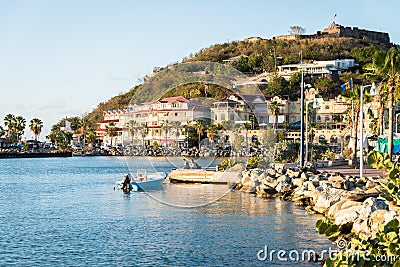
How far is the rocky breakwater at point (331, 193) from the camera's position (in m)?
19.1

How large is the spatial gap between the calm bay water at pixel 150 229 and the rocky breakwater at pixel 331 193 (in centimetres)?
96

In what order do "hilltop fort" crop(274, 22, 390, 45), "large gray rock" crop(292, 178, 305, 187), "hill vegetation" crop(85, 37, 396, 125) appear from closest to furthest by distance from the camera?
"large gray rock" crop(292, 178, 305, 187), "hill vegetation" crop(85, 37, 396, 125), "hilltop fort" crop(274, 22, 390, 45)

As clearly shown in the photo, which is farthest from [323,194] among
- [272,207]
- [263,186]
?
[263,186]

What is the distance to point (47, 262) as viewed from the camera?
1762 cm

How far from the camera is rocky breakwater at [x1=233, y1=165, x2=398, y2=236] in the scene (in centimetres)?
1912

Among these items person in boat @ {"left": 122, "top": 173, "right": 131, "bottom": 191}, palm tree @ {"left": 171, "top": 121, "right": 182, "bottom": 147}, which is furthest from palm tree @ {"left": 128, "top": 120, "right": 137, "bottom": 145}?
person in boat @ {"left": 122, "top": 173, "right": 131, "bottom": 191}

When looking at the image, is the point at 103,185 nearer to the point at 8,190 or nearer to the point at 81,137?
the point at 8,190

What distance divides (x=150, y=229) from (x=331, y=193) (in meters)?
8.90

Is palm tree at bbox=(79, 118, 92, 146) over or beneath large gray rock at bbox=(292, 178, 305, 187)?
over

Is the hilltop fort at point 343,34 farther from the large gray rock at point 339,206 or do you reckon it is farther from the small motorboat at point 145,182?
the large gray rock at point 339,206

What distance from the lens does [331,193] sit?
27062 mm

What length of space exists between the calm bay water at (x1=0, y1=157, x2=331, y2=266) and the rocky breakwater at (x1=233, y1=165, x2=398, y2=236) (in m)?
0.96

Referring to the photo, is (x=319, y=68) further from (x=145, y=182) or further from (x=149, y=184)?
(x=145, y=182)

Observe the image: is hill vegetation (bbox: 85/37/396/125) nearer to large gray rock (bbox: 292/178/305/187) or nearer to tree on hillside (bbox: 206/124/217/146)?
large gray rock (bbox: 292/178/305/187)
